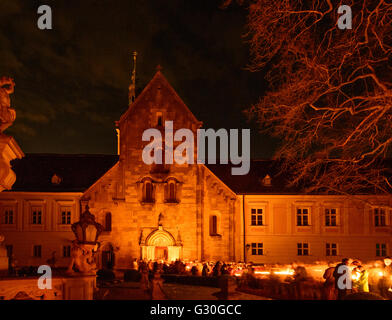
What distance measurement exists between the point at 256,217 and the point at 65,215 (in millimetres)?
15525

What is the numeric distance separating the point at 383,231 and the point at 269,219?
372 inches

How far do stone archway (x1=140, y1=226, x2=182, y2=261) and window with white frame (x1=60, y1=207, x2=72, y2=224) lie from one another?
22.7ft

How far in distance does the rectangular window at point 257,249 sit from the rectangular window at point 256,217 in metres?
1.69

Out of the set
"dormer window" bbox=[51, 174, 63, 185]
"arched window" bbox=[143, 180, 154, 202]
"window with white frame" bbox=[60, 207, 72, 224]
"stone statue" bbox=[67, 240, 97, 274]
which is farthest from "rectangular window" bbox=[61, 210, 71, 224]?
"stone statue" bbox=[67, 240, 97, 274]

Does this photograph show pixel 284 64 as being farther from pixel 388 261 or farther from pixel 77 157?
pixel 77 157

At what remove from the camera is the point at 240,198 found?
38719 millimetres

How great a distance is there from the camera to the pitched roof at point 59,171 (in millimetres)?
38381

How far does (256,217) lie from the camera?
3859cm

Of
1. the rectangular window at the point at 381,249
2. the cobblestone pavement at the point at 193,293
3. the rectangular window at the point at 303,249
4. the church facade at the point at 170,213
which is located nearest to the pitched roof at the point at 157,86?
the church facade at the point at 170,213

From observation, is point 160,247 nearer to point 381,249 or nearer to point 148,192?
point 148,192

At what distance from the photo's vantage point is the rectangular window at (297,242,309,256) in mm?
38500

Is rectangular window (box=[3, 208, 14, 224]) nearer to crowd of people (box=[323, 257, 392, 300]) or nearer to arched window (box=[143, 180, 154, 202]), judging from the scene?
arched window (box=[143, 180, 154, 202])

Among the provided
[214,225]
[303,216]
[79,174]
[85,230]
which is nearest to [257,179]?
[303,216]
